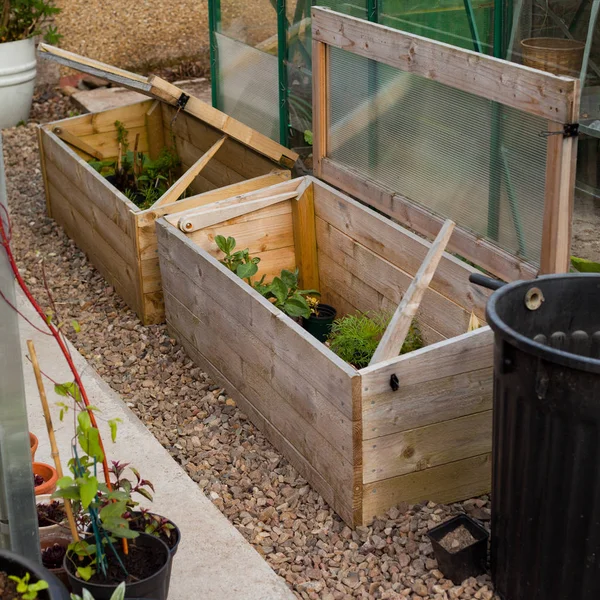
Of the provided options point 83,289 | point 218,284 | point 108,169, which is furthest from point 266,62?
point 218,284

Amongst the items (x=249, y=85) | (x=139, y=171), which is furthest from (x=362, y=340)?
(x=249, y=85)

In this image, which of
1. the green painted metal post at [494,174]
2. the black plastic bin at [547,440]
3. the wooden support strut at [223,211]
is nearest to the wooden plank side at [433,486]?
the black plastic bin at [547,440]

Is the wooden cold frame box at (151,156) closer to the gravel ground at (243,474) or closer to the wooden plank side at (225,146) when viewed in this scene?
the wooden plank side at (225,146)

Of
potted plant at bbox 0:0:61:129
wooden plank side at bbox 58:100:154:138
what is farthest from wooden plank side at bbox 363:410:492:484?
potted plant at bbox 0:0:61:129

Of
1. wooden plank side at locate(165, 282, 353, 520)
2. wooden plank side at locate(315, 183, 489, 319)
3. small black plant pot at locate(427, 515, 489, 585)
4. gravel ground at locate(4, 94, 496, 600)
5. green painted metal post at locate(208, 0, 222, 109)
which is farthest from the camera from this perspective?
green painted metal post at locate(208, 0, 222, 109)

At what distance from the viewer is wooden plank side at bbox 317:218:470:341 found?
385 centimetres

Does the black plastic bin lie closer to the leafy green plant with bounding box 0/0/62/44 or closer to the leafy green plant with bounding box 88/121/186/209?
the leafy green plant with bounding box 88/121/186/209

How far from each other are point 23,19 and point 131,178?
8.96 ft

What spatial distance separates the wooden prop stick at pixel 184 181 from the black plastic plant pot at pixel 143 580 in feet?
7.56

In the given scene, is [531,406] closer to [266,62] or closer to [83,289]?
[83,289]

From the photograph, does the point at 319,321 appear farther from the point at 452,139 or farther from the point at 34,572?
the point at 34,572

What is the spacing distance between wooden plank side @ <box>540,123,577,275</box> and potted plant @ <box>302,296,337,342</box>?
1.21m

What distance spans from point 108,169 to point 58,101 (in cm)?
274

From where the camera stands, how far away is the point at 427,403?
3250 millimetres
